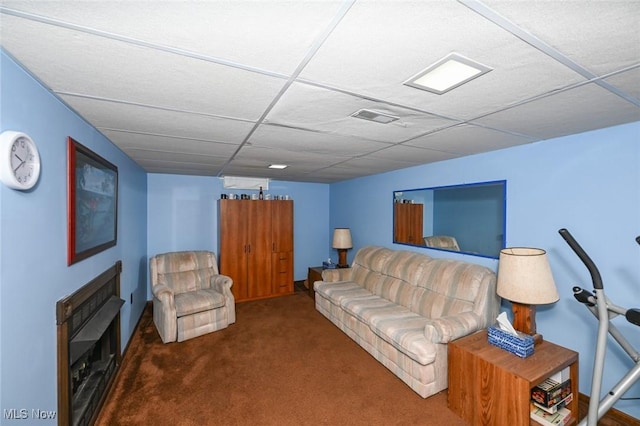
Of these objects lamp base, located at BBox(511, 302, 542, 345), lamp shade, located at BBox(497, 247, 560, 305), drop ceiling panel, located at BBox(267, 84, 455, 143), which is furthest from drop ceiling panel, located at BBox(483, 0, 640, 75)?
lamp base, located at BBox(511, 302, 542, 345)

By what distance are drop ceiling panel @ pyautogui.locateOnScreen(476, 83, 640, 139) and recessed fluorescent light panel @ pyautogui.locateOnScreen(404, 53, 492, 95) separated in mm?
604

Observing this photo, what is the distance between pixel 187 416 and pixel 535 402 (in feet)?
8.57

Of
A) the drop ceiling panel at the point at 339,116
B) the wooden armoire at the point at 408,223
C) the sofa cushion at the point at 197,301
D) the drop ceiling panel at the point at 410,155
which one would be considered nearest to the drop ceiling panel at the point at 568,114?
the drop ceiling panel at the point at 339,116

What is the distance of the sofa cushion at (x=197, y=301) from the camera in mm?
3219

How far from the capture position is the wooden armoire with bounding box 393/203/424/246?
3.70m

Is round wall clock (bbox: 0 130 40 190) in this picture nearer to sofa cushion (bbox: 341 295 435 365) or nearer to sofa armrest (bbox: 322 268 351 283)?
sofa cushion (bbox: 341 295 435 365)

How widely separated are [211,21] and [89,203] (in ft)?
5.96

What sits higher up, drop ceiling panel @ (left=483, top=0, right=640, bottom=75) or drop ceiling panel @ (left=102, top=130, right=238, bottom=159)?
drop ceiling panel @ (left=483, top=0, right=640, bottom=75)

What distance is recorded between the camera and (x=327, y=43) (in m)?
0.97

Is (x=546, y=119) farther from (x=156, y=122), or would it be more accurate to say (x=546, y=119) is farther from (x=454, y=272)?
(x=156, y=122)

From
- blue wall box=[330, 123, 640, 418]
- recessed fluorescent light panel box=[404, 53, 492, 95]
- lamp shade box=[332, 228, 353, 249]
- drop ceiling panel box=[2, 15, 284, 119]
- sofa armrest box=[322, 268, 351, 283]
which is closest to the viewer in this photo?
drop ceiling panel box=[2, 15, 284, 119]

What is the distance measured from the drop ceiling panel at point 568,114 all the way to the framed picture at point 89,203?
2.75m

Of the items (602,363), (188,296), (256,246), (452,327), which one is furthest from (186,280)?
(602,363)

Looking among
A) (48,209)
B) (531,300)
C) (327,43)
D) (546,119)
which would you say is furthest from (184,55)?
(531,300)
